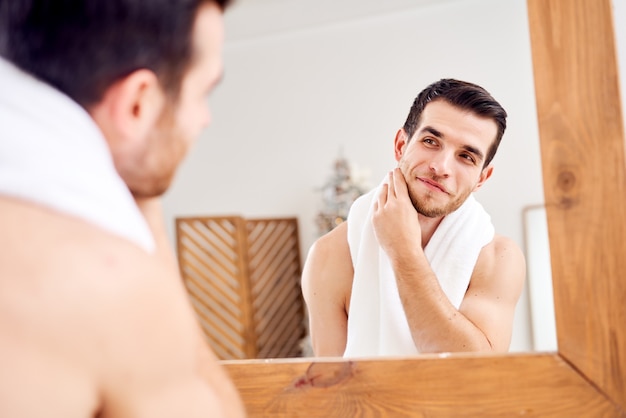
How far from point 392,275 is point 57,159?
0.39 meters

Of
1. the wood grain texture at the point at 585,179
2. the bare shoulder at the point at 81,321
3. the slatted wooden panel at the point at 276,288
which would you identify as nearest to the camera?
the bare shoulder at the point at 81,321

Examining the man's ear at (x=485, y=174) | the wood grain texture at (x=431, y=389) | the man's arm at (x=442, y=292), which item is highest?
the man's ear at (x=485, y=174)

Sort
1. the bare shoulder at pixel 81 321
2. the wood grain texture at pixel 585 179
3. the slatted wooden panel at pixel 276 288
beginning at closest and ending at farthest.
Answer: the bare shoulder at pixel 81 321 < the wood grain texture at pixel 585 179 < the slatted wooden panel at pixel 276 288

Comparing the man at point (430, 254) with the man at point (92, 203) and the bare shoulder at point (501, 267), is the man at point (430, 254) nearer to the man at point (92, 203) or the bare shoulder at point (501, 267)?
the bare shoulder at point (501, 267)

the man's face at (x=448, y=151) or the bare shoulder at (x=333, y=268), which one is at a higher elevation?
the man's face at (x=448, y=151)

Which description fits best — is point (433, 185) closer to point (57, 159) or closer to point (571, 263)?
point (571, 263)

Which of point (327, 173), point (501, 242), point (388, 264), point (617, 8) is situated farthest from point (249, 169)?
point (617, 8)

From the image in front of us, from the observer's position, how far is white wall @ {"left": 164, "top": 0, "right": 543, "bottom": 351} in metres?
0.58

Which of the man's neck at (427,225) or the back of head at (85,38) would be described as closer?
the back of head at (85,38)

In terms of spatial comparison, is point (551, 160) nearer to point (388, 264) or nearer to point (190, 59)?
point (388, 264)

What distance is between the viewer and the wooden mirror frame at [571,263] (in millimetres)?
533

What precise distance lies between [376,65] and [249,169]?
0.64 feet

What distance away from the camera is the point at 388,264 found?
2.00 feet

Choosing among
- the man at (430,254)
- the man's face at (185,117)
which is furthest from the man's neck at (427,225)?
the man's face at (185,117)
